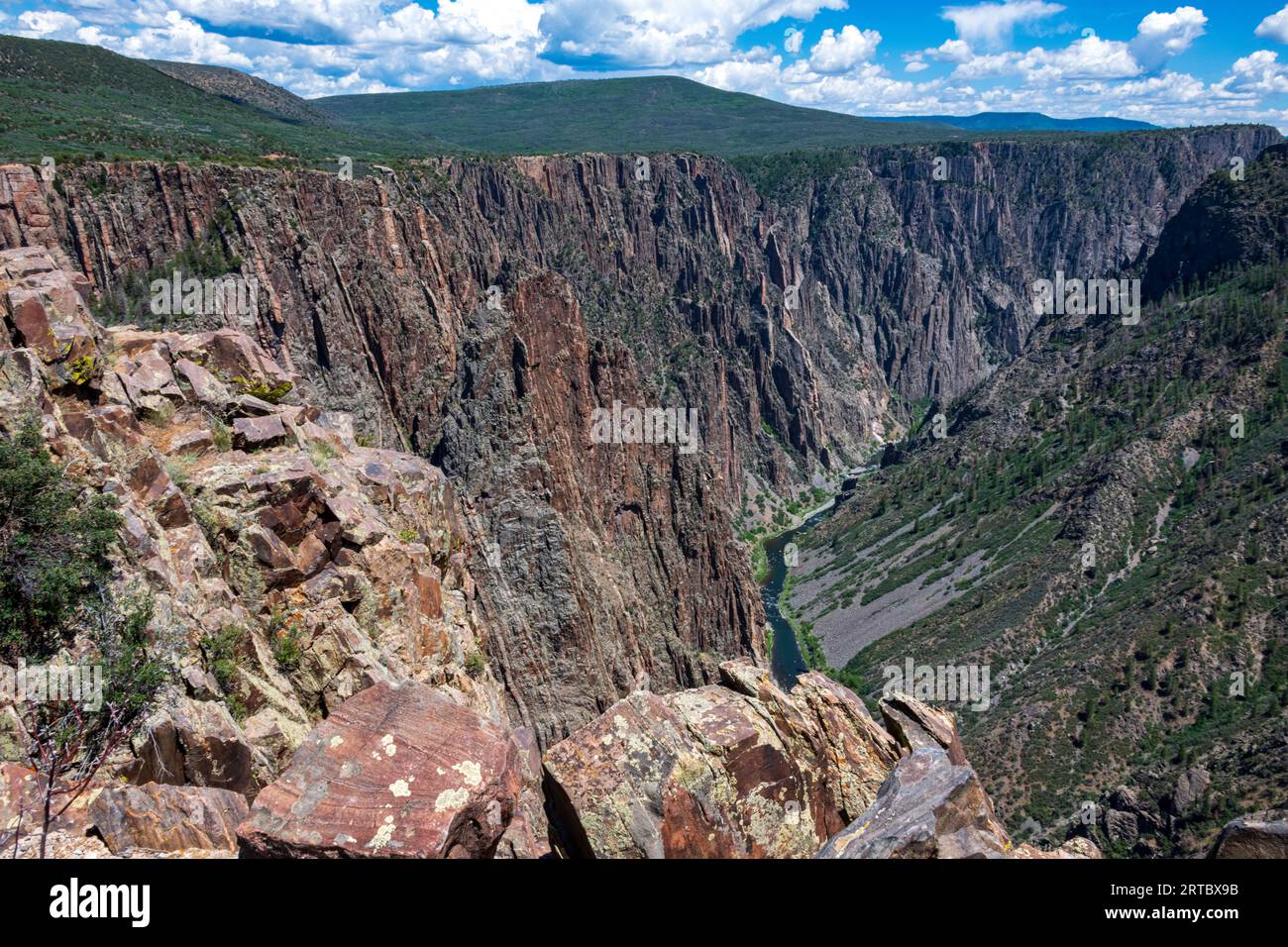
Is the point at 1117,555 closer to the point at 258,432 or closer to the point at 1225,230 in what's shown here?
the point at 1225,230

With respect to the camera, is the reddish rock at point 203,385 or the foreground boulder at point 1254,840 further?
the reddish rock at point 203,385

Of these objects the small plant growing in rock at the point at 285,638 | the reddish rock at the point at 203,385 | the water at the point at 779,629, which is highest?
the reddish rock at the point at 203,385

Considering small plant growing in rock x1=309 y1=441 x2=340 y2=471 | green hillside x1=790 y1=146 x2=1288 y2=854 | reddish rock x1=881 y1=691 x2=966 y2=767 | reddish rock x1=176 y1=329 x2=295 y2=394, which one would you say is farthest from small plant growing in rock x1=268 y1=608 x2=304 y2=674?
green hillside x1=790 y1=146 x2=1288 y2=854

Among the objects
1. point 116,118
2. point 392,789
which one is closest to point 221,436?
point 392,789

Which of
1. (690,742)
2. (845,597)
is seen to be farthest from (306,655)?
(845,597)

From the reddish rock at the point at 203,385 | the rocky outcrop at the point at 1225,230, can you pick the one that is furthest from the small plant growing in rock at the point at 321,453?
the rocky outcrop at the point at 1225,230

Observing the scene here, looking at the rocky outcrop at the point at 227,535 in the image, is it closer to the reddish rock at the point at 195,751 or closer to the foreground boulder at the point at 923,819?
the reddish rock at the point at 195,751

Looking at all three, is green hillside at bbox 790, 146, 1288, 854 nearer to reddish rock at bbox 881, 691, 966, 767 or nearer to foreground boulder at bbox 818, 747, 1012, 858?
reddish rock at bbox 881, 691, 966, 767
